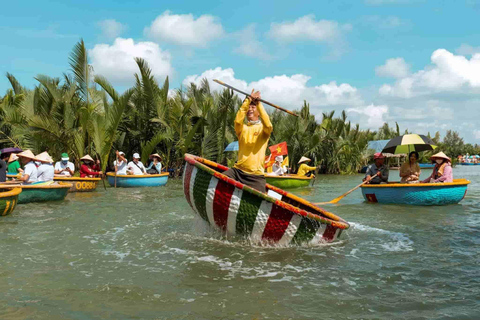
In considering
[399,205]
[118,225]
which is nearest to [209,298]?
[118,225]

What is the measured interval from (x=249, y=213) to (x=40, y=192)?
744 cm

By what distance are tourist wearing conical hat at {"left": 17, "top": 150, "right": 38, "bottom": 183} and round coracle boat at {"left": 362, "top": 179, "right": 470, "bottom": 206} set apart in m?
8.78

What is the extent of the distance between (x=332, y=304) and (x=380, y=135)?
34.2m

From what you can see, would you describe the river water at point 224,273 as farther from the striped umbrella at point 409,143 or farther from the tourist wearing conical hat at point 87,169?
the tourist wearing conical hat at point 87,169

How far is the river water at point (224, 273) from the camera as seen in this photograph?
3854mm

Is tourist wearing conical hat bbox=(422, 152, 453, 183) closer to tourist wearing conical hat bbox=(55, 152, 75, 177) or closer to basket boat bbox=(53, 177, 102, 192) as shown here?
basket boat bbox=(53, 177, 102, 192)

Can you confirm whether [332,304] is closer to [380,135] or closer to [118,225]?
[118,225]

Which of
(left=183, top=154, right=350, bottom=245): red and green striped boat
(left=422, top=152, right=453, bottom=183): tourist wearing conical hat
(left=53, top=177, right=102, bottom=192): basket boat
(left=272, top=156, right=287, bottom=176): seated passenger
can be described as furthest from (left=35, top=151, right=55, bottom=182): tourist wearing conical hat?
(left=422, top=152, right=453, bottom=183): tourist wearing conical hat

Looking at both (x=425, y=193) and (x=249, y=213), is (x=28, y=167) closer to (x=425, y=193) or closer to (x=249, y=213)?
(x=249, y=213)

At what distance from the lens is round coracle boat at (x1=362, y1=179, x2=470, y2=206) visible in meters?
10.6

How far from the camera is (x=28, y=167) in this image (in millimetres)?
10852

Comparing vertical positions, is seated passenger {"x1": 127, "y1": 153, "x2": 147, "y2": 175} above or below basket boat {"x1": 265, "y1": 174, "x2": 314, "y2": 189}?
above

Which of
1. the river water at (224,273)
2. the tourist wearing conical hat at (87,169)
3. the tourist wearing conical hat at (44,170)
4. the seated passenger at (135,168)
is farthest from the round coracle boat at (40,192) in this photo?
the seated passenger at (135,168)

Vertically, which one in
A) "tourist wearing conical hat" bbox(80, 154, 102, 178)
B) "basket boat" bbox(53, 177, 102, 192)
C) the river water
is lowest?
the river water
